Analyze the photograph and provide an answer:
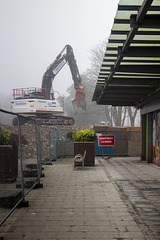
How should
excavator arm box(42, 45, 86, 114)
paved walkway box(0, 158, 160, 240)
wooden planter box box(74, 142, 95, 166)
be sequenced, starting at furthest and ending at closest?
excavator arm box(42, 45, 86, 114) → wooden planter box box(74, 142, 95, 166) → paved walkway box(0, 158, 160, 240)

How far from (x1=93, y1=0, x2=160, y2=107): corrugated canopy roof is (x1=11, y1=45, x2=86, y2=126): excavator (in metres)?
16.3

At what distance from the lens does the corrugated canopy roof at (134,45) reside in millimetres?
5516

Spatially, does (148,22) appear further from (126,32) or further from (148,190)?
(148,190)

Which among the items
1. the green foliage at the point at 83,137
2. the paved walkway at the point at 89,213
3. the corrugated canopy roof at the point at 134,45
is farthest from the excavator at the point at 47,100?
the paved walkway at the point at 89,213

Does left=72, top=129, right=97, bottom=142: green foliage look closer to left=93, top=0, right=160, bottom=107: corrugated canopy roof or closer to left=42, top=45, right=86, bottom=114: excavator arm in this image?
left=93, top=0, right=160, bottom=107: corrugated canopy roof

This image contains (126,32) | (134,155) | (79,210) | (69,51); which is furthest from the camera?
(69,51)

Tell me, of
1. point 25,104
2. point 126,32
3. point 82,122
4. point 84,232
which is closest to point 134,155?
point 25,104

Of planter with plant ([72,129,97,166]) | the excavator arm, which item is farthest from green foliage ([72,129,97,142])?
the excavator arm

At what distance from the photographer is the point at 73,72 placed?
3175 centimetres

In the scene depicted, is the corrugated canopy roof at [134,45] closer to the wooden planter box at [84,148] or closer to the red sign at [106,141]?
the wooden planter box at [84,148]

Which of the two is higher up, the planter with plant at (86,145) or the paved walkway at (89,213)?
the planter with plant at (86,145)

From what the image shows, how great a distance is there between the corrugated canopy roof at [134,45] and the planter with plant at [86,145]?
9.93 ft

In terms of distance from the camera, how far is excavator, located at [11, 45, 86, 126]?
1105 inches

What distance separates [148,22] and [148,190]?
14.8 ft
